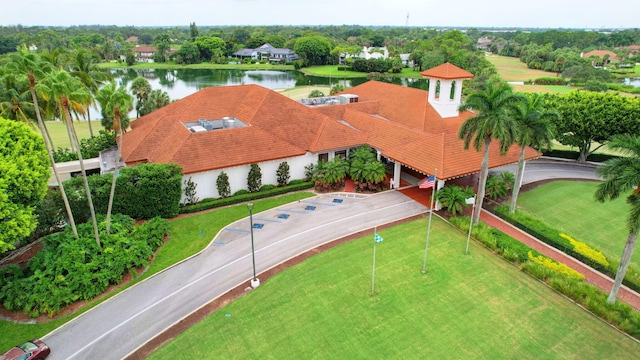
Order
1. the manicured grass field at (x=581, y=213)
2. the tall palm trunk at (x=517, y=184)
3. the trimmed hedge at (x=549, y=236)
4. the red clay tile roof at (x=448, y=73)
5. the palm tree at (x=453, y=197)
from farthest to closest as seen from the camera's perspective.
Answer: the red clay tile roof at (x=448, y=73)
the tall palm trunk at (x=517, y=184)
the palm tree at (x=453, y=197)
the manicured grass field at (x=581, y=213)
the trimmed hedge at (x=549, y=236)

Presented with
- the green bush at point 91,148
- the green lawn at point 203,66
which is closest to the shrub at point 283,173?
the green bush at point 91,148

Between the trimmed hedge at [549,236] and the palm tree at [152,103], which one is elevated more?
the palm tree at [152,103]

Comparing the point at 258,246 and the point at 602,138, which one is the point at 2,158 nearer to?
the point at 258,246

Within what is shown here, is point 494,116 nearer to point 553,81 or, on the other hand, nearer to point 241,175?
point 241,175

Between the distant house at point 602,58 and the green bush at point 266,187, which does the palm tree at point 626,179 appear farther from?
the distant house at point 602,58

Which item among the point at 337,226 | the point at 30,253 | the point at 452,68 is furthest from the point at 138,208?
the point at 452,68

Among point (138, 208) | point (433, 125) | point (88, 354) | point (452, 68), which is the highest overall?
point (452, 68)
